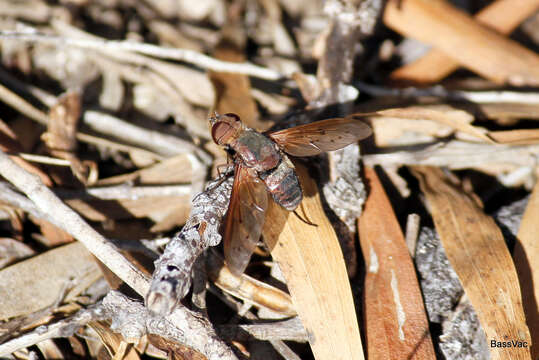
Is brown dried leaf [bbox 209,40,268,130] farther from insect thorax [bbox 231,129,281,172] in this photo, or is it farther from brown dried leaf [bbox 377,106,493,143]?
brown dried leaf [bbox 377,106,493,143]

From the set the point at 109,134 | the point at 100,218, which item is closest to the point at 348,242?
the point at 100,218

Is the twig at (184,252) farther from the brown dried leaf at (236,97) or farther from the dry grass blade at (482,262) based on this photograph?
the dry grass blade at (482,262)

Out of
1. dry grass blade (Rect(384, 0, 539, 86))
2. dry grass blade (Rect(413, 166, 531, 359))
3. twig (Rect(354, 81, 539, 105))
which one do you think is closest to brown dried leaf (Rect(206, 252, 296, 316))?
dry grass blade (Rect(413, 166, 531, 359))

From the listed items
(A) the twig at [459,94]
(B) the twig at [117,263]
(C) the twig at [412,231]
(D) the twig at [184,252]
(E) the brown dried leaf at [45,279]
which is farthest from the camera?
(A) the twig at [459,94]

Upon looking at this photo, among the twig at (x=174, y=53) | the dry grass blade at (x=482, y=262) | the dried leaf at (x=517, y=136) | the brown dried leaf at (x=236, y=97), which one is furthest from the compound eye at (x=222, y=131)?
the dried leaf at (x=517, y=136)

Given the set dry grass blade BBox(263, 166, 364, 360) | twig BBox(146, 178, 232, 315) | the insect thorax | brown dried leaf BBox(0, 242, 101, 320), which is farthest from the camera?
the insect thorax

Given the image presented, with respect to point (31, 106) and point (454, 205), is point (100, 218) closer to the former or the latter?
point (31, 106)
